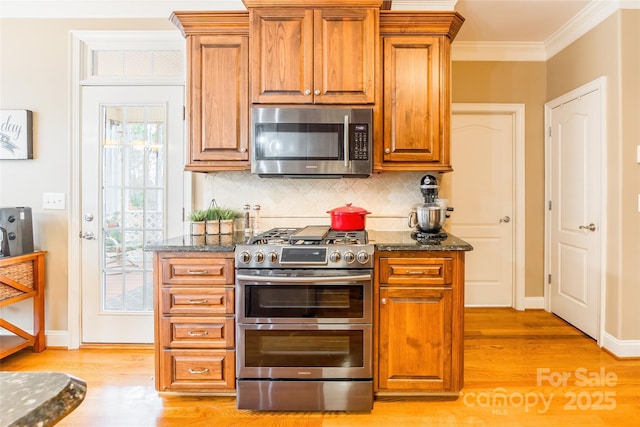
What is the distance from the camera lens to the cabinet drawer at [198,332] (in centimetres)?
213

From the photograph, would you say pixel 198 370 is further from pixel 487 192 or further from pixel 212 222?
pixel 487 192

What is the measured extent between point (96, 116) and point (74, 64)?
0.44 meters

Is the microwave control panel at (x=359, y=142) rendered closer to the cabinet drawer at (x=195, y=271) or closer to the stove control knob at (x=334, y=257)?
the stove control knob at (x=334, y=257)

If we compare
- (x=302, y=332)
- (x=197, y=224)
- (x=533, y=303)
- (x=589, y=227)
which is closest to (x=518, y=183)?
(x=589, y=227)

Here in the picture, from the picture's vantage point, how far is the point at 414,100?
2510 mm

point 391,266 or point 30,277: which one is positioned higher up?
point 391,266

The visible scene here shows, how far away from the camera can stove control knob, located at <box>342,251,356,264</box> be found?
2043mm

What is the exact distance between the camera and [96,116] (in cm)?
289

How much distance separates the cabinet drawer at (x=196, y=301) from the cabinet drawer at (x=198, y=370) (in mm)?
240

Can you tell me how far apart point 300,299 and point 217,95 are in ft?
4.90

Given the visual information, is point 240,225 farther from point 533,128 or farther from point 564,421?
point 533,128

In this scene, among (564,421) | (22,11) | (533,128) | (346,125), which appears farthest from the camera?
(533,128)

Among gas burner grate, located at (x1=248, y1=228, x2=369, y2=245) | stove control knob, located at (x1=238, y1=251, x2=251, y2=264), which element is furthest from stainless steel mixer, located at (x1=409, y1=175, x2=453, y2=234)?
stove control knob, located at (x1=238, y1=251, x2=251, y2=264)

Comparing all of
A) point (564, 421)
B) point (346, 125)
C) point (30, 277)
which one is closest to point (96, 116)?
point (30, 277)
